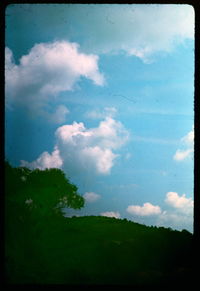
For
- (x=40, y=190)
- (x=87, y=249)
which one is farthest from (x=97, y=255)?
(x=40, y=190)

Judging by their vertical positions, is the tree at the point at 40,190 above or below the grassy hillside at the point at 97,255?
above

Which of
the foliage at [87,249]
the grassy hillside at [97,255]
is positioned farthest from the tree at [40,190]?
the grassy hillside at [97,255]

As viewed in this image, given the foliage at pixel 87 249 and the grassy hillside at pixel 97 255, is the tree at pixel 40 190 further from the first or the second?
the grassy hillside at pixel 97 255

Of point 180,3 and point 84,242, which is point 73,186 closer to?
point 84,242

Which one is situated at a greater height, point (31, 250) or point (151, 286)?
point (31, 250)

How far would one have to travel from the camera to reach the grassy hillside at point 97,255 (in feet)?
7.98

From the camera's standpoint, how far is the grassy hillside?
2.43m

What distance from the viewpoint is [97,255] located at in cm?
246

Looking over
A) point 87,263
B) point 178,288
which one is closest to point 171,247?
point 178,288

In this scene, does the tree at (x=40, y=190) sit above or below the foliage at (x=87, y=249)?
above

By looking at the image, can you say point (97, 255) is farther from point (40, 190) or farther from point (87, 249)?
point (40, 190)

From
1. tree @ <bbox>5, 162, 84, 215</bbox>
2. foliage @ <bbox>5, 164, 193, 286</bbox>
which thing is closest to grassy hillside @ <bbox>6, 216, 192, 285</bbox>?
foliage @ <bbox>5, 164, 193, 286</bbox>

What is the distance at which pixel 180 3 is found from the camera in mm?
2404

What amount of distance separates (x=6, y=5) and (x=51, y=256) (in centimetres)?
168
